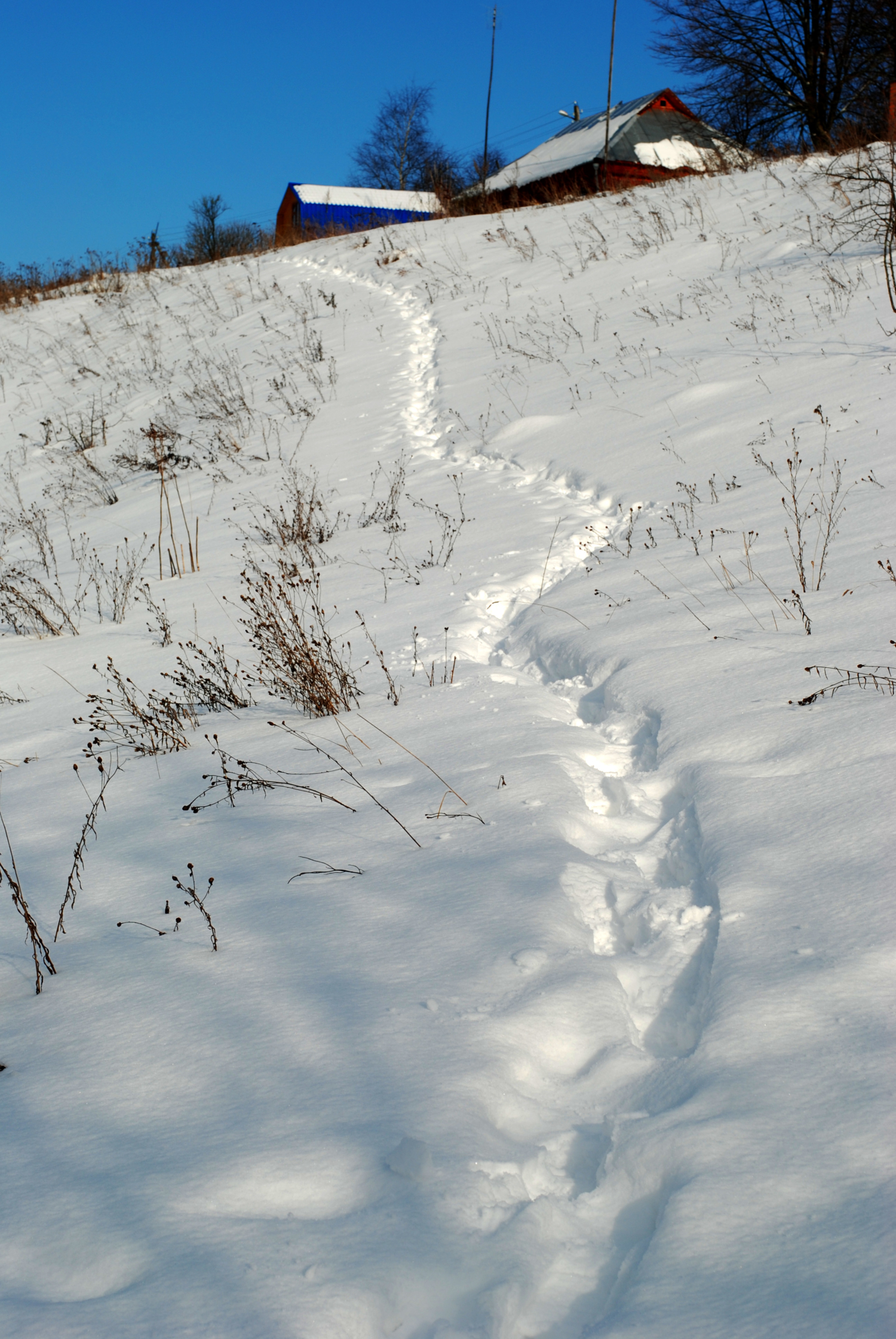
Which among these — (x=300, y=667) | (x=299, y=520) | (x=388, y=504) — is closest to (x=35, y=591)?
(x=299, y=520)

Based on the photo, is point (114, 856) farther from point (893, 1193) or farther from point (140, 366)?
point (140, 366)

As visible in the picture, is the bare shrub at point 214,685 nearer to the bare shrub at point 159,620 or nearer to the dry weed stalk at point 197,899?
the bare shrub at point 159,620

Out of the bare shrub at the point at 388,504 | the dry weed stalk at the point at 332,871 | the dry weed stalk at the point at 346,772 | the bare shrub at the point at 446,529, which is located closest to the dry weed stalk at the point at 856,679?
the dry weed stalk at the point at 346,772

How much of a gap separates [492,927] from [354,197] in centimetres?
3636

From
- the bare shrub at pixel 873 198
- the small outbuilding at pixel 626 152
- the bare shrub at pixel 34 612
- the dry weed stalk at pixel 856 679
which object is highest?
the small outbuilding at pixel 626 152

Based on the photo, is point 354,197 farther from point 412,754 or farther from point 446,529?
point 412,754

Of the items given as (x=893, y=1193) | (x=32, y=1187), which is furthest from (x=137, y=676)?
(x=893, y=1193)

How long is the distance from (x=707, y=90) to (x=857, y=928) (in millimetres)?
24260

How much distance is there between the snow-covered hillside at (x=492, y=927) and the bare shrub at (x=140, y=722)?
0.14 ft

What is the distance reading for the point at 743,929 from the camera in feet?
5.37

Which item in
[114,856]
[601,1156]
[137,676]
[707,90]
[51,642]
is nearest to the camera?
[601,1156]

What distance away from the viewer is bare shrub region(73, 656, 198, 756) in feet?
10.0

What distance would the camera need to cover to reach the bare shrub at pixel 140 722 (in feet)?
10.0

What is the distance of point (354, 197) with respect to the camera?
32406mm
